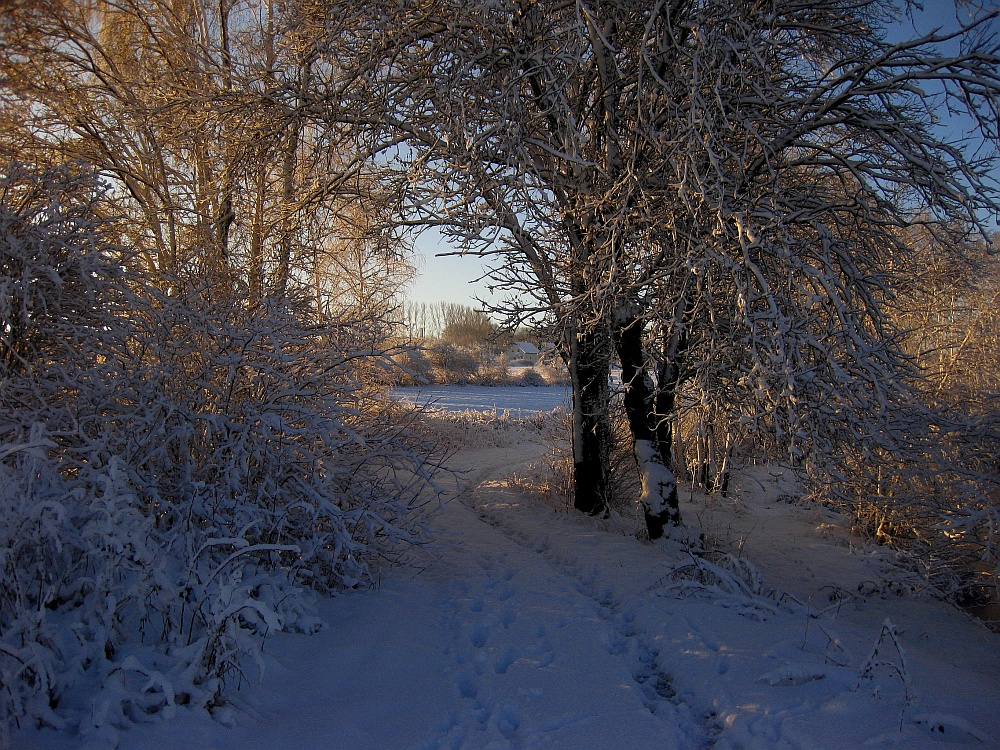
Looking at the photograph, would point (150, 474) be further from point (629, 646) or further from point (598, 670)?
point (629, 646)

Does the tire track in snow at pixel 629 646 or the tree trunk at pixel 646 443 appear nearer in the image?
the tire track in snow at pixel 629 646

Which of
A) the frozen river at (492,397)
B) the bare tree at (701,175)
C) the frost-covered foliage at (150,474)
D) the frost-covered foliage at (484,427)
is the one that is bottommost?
the frost-covered foliage at (484,427)

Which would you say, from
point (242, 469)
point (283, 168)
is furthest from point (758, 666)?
point (283, 168)

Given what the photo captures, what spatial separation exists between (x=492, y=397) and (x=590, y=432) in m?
19.0

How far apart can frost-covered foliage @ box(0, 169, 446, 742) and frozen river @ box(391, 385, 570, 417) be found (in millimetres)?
14817

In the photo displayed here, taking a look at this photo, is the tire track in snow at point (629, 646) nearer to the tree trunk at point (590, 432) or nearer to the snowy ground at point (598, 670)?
the snowy ground at point (598, 670)

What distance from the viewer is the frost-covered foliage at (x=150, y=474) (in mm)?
2633

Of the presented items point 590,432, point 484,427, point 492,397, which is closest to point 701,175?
point 590,432

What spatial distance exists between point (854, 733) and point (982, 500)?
3538 mm

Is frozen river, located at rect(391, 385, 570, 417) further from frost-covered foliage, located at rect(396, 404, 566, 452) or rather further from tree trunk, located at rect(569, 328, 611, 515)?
tree trunk, located at rect(569, 328, 611, 515)

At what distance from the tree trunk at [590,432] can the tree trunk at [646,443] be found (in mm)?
794

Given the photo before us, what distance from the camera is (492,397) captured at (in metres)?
27.2

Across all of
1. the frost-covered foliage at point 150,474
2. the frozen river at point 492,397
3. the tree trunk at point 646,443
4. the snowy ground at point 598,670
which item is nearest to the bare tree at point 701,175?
the tree trunk at point 646,443

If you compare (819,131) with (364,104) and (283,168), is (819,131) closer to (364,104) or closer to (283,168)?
(364,104)
